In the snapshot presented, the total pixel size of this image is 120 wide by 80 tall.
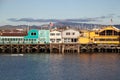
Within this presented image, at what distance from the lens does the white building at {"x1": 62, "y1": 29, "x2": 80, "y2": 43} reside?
336 feet

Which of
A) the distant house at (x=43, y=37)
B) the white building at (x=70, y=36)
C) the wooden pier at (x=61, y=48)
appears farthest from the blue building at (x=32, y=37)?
the white building at (x=70, y=36)

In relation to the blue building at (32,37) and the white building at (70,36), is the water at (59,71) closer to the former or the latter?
the blue building at (32,37)

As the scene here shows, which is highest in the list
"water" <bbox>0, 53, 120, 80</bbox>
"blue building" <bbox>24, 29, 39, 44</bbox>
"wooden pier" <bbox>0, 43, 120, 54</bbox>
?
"blue building" <bbox>24, 29, 39, 44</bbox>

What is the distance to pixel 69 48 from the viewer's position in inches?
3925

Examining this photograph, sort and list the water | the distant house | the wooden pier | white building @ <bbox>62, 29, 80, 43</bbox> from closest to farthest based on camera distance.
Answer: the water → the wooden pier → the distant house → white building @ <bbox>62, 29, 80, 43</bbox>

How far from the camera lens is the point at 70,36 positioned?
102812 mm

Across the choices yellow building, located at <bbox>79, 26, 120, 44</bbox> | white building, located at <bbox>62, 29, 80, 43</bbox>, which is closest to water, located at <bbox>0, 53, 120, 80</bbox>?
yellow building, located at <bbox>79, 26, 120, 44</bbox>

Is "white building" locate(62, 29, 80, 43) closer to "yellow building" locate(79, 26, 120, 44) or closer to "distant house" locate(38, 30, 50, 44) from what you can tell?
"yellow building" locate(79, 26, 120, 44)

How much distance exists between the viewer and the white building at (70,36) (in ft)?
336

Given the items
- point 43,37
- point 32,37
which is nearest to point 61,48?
point 43,37

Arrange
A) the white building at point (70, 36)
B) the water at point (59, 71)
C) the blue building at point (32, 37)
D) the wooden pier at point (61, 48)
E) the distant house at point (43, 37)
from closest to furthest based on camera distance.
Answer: the water at point (59, 71) < the wooden pier at point (61, 48) < the blue building at point (32, 37) < the distant house at point (43, 37) < the white building at point (70, 36)

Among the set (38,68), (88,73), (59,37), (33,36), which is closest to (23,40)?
(33,36)

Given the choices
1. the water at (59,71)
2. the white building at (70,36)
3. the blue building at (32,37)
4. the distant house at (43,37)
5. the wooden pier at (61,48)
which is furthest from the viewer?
the white building at (70,36)

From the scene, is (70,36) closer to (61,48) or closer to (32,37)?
(61,48)
